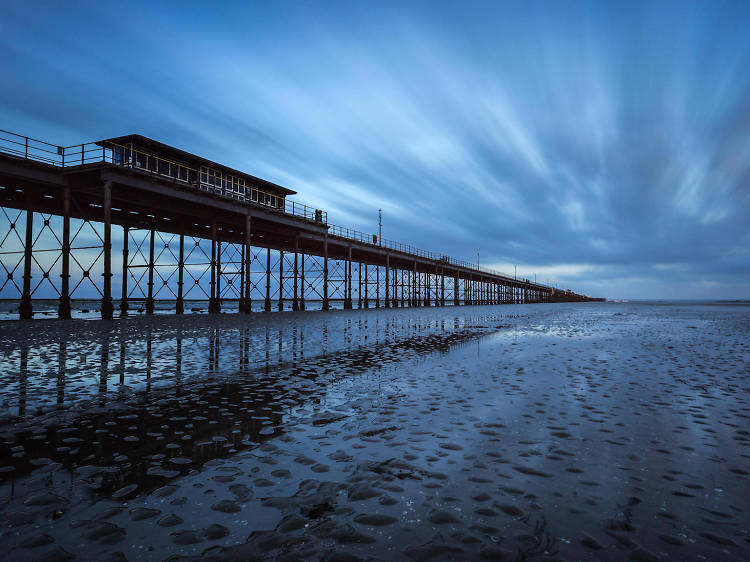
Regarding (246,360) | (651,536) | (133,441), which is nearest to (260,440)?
(133,441)

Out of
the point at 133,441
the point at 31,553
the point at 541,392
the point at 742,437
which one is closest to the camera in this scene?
the point at 31,553

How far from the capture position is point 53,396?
5.75m

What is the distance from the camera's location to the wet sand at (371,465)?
7.89 ft

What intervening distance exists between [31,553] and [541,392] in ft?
21.1

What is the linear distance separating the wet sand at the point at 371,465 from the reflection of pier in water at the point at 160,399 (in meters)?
0.04

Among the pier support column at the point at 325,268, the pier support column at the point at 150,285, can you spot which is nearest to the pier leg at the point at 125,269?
the pier support column at the point at 150,285

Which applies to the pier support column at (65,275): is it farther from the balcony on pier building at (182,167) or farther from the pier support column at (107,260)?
the balcony on pier building at (182,167)

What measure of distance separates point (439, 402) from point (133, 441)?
397 cm

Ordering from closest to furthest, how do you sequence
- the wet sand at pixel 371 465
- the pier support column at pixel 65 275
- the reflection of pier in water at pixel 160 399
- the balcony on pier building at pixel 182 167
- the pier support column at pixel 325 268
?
the wet sand at pixel 371 465, the reflection of pier in water at pixel 160 399, the pier support column at pixel 65 275, the balcony on pier building at pixel 182 167, the pier support column at pixel 325 268

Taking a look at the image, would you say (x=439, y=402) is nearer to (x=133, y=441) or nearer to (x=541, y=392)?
(x=541, y=392)

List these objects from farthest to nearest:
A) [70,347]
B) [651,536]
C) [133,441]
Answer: [70,347], [133,441], [651,536]

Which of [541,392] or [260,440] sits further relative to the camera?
[541,392]

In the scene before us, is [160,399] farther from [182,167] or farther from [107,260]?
[182,167]

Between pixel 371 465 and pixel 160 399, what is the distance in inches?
153
